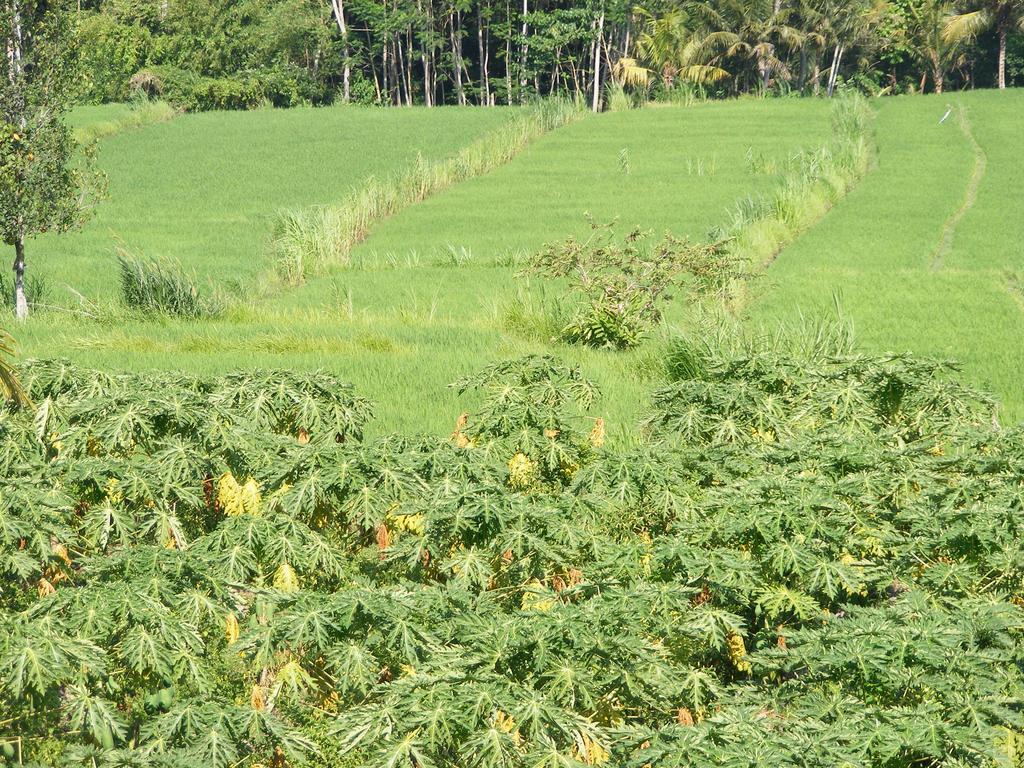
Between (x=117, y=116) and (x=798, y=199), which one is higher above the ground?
(x=117, y=116)

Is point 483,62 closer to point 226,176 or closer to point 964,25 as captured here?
point 964,25

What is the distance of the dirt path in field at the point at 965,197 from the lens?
1794 cm

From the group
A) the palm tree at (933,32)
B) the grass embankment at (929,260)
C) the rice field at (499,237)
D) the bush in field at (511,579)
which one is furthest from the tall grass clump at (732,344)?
the palm tree at (933,32)

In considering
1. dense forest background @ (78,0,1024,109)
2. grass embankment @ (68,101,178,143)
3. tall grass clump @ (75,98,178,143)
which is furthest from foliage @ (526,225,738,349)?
dense forest background @ (78,0,1024,109)

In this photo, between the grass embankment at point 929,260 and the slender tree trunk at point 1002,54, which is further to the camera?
the slender tree trunk at point 1002,54

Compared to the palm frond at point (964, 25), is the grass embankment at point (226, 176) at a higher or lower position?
lower

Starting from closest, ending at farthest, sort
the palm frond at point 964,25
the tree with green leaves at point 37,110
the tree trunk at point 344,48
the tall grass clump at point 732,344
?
the tall grass clump at point 732,344, the tree with green leaves at point 37,110, the palm frond at point 964,25, the tree trunk at point 344,48

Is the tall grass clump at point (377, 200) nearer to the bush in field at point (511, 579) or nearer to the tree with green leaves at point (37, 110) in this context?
the tree with green leaves at point (37, 110)

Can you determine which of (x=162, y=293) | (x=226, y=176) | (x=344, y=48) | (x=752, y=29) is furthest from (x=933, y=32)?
(x=162, y=293)

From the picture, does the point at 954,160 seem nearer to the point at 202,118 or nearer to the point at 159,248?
the point at 159,248

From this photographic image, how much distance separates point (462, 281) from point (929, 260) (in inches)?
271

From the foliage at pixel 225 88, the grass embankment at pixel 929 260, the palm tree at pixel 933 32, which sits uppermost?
the palm tree at pixel 933 32

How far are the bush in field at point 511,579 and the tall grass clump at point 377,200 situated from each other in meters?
11.1

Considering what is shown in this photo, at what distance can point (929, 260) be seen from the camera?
1720 centimetres
